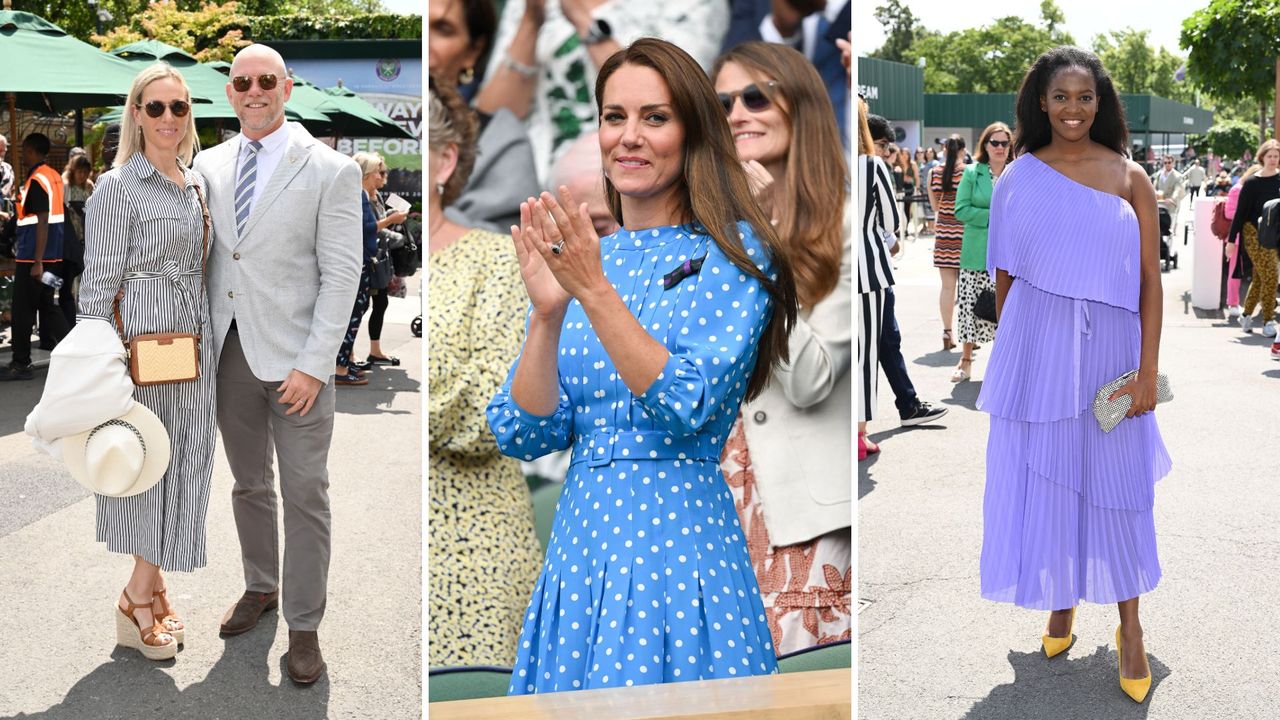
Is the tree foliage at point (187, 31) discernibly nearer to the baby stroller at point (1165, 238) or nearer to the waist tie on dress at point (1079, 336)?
the baby stroller at point (1165, 238)

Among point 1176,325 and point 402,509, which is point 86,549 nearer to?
point 402,509

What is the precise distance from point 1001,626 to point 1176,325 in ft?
33.3

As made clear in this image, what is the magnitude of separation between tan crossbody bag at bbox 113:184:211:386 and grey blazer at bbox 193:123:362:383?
20 cm

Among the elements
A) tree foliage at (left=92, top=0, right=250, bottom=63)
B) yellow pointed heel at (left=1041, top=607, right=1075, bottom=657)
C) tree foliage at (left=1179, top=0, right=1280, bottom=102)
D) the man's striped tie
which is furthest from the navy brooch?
tree foliage at (left=92, top=0, right=250, bottom=63)

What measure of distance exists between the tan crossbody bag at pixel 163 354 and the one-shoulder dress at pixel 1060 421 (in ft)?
8.63

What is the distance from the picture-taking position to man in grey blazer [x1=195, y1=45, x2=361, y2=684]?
14.2 ft

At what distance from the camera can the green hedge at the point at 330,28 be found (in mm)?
30562

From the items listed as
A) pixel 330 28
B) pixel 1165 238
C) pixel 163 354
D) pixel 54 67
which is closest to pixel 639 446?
pixel 163 354

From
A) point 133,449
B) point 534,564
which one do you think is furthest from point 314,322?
point 534,564

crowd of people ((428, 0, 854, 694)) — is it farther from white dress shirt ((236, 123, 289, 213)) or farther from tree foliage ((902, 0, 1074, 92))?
tree foliage ((902, 0, 1074, 92))

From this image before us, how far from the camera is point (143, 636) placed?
4.85m

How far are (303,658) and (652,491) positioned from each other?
289 centimetres

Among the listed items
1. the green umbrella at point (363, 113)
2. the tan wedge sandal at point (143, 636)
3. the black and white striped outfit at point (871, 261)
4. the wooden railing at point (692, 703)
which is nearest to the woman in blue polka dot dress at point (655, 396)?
the wooden railing at point (692, 703)

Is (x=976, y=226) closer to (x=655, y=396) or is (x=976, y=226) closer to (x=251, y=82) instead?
(x=251, y=82)
